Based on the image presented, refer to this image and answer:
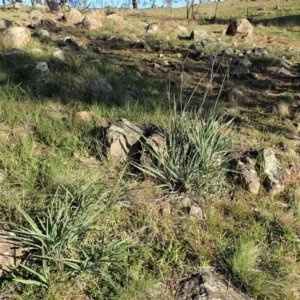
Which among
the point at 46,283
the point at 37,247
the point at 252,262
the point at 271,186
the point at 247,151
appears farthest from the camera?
the point at 247,151

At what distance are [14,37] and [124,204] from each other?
383cm

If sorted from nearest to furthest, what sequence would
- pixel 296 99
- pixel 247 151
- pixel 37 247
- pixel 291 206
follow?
pixel 37 247 < pixel 291 206 < pixel 247 151 < pixel 296 99

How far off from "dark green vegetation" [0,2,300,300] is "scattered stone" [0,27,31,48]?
4.18 ft

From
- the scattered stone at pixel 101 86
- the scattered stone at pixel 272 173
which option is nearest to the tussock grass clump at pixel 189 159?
the scattered stone at pixel 272 173

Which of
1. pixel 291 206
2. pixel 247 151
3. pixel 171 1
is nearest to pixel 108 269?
pixel 291 206

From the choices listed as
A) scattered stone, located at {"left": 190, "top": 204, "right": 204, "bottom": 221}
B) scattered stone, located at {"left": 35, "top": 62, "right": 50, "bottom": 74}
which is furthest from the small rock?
scattered stone, located at {"left": 35, "top": 62, "right": 50, "bottom": 74}

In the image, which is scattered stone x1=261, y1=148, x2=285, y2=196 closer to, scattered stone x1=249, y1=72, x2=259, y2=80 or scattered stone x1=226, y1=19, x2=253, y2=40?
scattered stone x1=249, y1=72, x2=259, y2=80

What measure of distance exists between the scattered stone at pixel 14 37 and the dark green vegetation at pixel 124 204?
1.28m

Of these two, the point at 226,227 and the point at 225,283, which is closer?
the point at 225,283

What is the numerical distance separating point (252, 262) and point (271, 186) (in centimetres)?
83

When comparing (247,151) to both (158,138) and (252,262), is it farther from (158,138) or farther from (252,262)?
(252,262)

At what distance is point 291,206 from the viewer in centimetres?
241

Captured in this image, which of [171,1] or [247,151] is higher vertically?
[171,1]

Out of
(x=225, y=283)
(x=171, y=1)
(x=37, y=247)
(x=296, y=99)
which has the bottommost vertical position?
(x=225, y=283)
